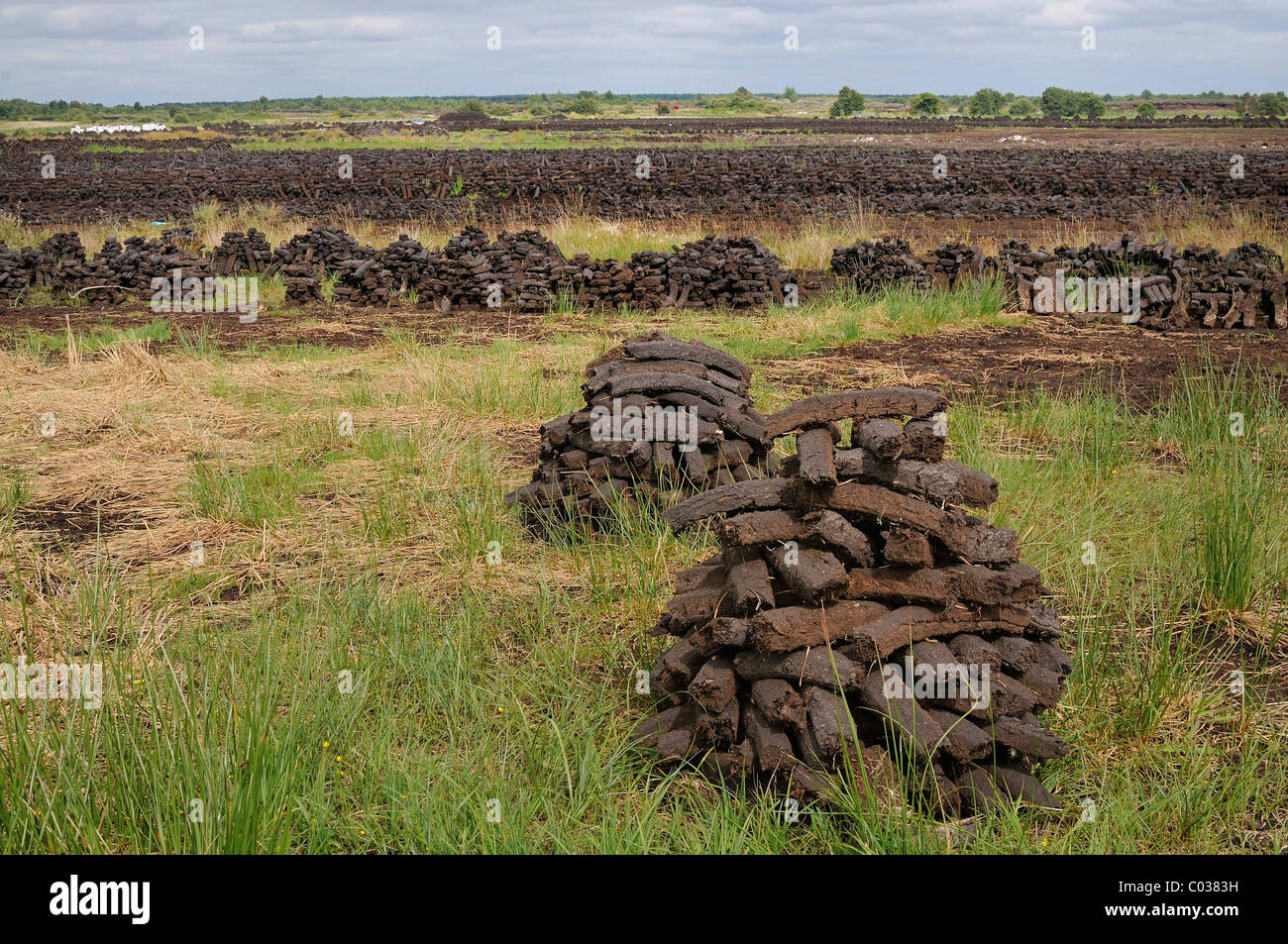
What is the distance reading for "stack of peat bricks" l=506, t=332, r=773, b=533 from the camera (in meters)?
6.19

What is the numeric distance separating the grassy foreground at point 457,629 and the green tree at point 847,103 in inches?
4585

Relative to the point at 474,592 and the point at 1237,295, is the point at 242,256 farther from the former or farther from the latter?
the point at 1237,295

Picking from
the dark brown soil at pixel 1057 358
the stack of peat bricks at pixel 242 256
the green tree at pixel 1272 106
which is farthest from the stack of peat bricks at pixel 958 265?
the green tree at pixel 1272 106

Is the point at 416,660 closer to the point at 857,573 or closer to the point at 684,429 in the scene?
the point at 857,573

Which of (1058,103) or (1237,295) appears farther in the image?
(1058,103)

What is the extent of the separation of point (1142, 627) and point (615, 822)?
3.03m

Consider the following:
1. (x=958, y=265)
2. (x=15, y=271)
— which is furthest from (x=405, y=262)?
(x=958, y=265)

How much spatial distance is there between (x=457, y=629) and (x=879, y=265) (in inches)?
459

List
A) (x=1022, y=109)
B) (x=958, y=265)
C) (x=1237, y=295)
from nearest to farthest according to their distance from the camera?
(x=1237, y=295)
(x=958, y=265)
(x=1022, y=109)

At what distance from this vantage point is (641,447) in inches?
245

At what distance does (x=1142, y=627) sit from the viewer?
16.1 ft

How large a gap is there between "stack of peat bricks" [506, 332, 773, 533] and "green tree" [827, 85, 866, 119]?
11736 centimetres

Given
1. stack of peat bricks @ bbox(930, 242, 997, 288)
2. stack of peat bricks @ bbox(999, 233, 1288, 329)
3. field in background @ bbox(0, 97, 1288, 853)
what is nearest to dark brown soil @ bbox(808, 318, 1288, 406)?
field in background @ bbox(0, 97, 1288, 853)

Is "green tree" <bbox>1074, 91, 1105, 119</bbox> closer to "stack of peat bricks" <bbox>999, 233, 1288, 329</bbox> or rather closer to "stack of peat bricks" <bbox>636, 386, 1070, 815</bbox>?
Result: "stack of peat bricks" <bbox>999, 233, 1288, 329</bbox>
